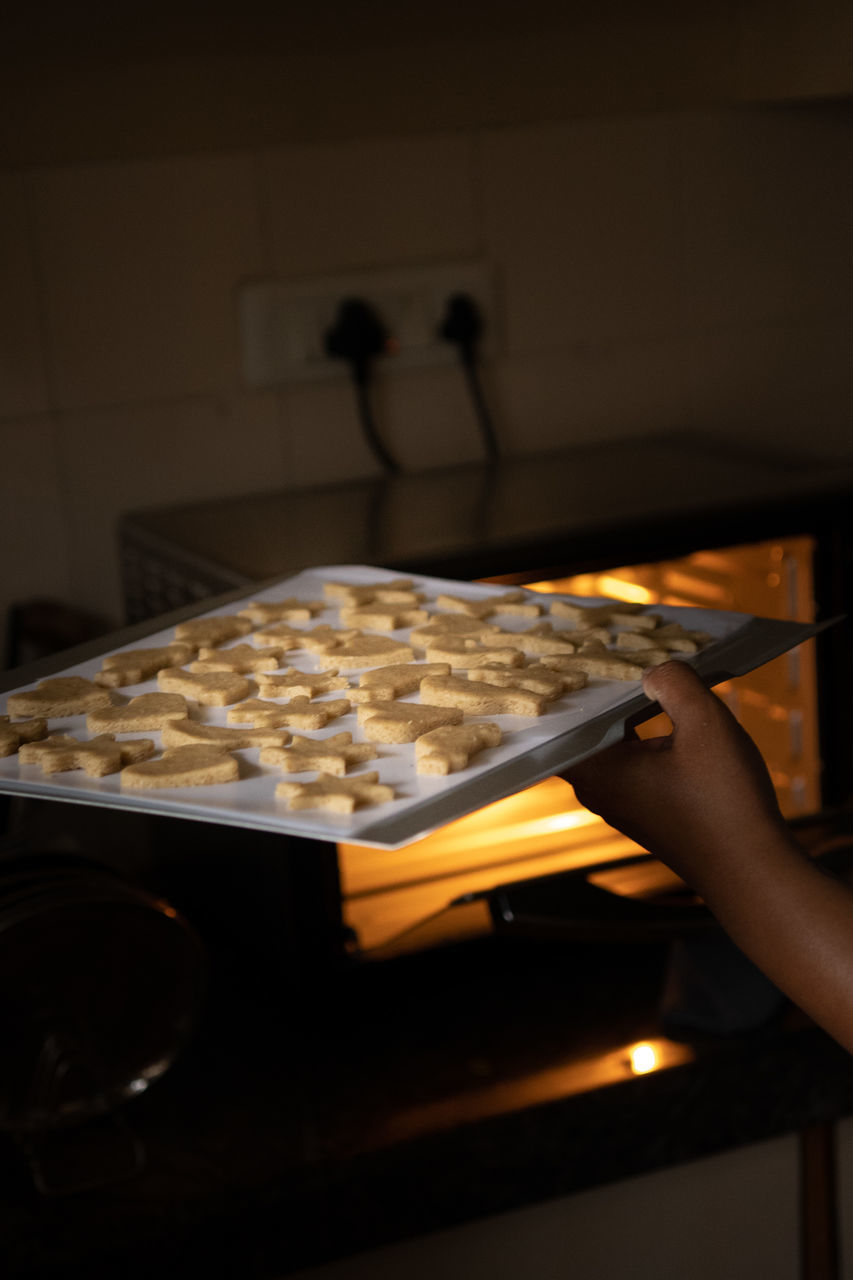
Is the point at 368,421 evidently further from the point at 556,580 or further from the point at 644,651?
the point at 644,651

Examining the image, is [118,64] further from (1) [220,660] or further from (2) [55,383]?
(1) [220,660]

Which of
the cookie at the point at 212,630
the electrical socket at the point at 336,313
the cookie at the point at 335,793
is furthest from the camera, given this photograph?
the electrical socket at the point at 336,313

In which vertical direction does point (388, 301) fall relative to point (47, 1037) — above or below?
above

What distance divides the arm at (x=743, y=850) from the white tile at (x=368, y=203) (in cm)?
79

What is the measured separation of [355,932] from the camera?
0.96 m

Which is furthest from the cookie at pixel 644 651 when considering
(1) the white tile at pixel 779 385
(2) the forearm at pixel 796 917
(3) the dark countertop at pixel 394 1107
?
(1) the white tile at pixel 779 385

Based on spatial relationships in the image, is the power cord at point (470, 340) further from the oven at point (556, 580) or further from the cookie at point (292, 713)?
the cookie at point (292, 713)

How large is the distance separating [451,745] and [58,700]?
21 cm

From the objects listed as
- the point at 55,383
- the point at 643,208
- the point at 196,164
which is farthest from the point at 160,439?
the point at 643,208

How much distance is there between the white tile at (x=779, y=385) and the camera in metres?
1.45

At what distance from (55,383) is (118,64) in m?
0.28

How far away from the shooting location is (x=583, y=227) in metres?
1.36

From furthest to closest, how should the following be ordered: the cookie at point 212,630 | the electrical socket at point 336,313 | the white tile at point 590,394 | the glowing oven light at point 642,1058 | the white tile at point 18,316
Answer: the white tile at point 590,394 → the electrical socket at point 336,313 → the white tile at point 18,316 → the glowing oven light at point 642,1058 → the cookie at point 212,630

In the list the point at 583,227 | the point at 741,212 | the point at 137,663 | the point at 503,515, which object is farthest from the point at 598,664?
the point at 741,212
